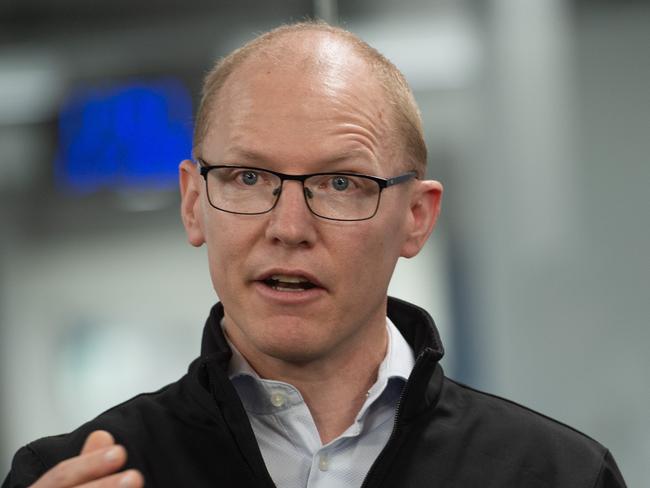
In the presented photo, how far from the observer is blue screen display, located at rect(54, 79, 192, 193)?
342 cm

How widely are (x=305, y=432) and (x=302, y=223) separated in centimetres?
35

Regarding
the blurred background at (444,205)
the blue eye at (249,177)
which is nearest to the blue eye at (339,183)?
the blue eye at (249,177)

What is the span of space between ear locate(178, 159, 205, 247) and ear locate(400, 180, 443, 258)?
36cm

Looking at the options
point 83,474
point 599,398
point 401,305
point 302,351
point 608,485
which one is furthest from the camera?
point 599,398

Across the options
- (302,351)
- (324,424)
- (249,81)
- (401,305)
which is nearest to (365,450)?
(324,424)

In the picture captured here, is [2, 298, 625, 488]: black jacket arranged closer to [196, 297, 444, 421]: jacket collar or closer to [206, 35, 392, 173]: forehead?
[196, 297, 444, 421]: jacket collar

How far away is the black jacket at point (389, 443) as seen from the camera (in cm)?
172

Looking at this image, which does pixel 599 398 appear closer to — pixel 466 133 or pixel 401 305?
pixel 466 133

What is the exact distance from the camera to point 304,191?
1719mm

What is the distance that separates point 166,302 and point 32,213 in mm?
514

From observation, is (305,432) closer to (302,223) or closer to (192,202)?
(302,223)

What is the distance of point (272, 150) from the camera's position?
1728 millimetres

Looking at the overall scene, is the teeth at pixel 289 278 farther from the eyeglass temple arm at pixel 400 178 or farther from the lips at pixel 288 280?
the eyeglass temple arm at pixel 400 178

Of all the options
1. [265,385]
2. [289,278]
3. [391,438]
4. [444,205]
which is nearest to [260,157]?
[289,278]
